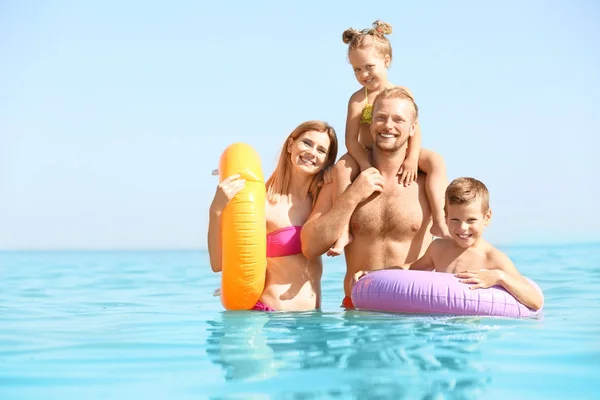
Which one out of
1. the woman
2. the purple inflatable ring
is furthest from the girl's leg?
the woman

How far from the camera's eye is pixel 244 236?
6.00m

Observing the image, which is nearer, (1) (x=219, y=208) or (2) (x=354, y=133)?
(1) (x=219, y=208)

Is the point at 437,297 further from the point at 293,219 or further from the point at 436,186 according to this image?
the point at 293,219

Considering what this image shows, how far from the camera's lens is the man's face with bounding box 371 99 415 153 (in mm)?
6344

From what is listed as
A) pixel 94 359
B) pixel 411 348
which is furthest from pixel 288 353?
pixel 94 359

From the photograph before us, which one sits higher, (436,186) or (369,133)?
(369,133)

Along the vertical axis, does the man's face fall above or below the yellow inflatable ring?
above

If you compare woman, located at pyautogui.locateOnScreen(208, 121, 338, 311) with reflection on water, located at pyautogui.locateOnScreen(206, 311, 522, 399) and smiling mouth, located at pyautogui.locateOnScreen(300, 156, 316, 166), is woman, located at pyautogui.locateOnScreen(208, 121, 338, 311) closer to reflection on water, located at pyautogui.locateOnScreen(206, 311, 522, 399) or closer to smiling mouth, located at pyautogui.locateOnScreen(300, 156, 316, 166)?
smiling mouth, located at pyautogui.locateOnScreen(300, 156, 316, 166)

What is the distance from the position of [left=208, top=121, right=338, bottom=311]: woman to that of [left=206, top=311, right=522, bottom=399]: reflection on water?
1.22ft

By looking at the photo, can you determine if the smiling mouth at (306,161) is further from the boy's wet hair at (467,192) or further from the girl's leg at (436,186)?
the boy's wet hair at (467,192)

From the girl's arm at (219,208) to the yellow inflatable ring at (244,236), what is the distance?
0.04 metres

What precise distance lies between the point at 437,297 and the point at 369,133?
1711 mm

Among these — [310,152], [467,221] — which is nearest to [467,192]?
[467,221]

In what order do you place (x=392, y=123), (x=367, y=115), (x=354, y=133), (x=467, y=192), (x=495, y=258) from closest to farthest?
(x=467, y=192) < (x=495, y=258) < (x=392, y=123) < (x=367, y=115) < (x=354, y=133)
